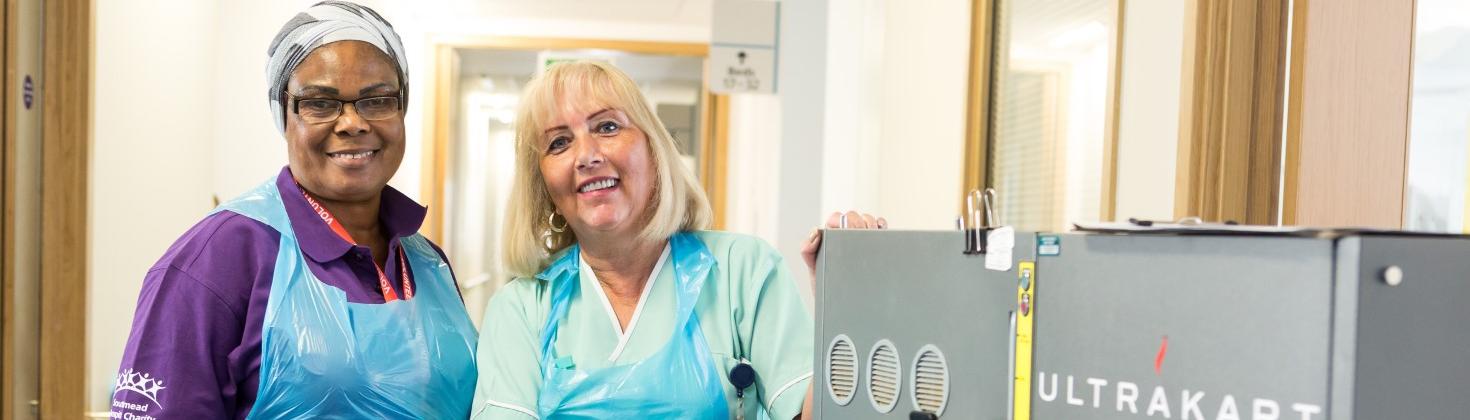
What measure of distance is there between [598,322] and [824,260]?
1.63 ft

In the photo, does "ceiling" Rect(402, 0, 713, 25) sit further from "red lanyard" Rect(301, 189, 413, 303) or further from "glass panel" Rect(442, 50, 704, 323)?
"red lanyard" Rect(301, 189, 413, 303)

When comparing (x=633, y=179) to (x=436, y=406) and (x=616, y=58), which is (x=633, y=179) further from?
(x=616, y=58)

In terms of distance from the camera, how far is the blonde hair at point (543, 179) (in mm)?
1393

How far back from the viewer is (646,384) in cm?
131

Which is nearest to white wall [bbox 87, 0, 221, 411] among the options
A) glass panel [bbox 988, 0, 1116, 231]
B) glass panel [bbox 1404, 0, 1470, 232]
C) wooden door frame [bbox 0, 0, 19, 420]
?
wooden door frame [bbox 0, 0, 19, 420]

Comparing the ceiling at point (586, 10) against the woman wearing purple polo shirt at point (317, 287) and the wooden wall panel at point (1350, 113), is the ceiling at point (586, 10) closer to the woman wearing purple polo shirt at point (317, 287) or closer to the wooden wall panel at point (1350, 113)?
the woman wearing purple polo shirt at point (317, 287)

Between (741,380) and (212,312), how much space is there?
1.95 ft

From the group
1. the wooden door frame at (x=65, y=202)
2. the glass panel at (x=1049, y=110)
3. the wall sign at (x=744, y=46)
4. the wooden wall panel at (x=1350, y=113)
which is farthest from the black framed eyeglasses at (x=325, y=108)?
the wall sign at (x=744, y=46)

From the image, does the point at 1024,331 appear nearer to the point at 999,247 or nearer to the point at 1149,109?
the point at 999,247

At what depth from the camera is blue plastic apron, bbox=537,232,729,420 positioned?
1304 millimetres

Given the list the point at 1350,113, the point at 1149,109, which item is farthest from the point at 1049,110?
the point at 1350,113

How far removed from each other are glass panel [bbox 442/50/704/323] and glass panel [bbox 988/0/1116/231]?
3.04 metres

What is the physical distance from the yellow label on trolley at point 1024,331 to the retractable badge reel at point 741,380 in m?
0.61

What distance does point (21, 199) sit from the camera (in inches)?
86.4
